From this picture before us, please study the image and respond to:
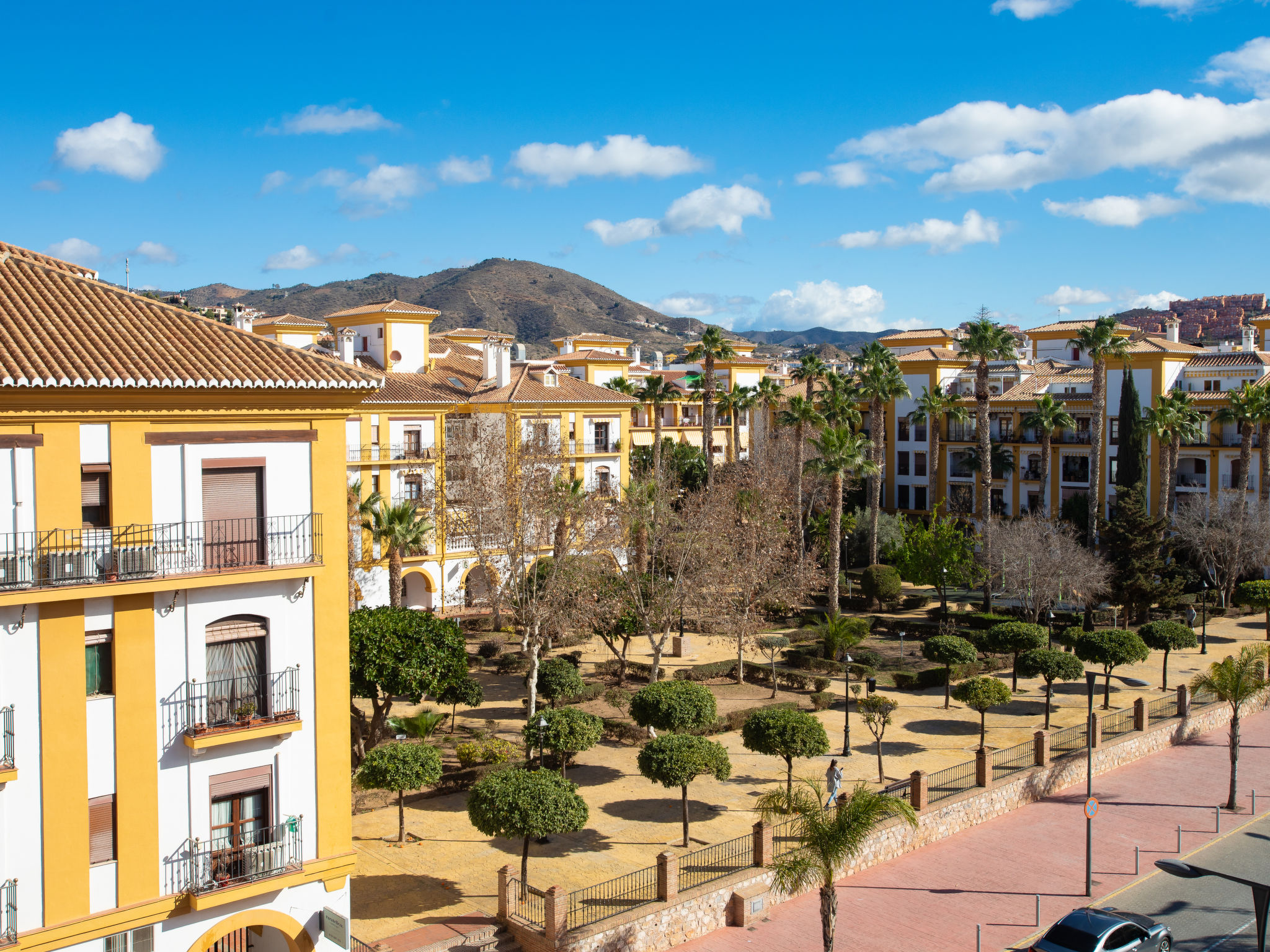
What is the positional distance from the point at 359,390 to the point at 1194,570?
47186mm

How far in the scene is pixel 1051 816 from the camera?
25672mm

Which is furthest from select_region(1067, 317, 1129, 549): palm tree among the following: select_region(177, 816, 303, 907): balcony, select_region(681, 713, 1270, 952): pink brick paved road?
select_region(177, 816, 303, 907): balcony

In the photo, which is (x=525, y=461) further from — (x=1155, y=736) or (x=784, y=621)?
(x=1155, y=736)

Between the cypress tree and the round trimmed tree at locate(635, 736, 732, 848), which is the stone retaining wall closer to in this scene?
the round trimmed tree at locate(635, 736, 732, 848)

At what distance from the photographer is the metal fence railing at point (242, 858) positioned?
47.7 ft

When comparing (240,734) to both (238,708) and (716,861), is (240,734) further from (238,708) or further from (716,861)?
(716,861)

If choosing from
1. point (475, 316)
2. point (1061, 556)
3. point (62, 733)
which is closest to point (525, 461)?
point (1061, 556)

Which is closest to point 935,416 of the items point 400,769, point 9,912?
point 400,769

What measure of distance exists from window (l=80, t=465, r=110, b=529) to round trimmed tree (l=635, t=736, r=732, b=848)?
12.1 metres

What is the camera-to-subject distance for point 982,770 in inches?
995

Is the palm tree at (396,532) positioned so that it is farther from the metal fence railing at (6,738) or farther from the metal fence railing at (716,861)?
the metal fence railing at (6,738)

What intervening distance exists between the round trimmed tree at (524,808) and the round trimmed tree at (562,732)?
14.2 feet

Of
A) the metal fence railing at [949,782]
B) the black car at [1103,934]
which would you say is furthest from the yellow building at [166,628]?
the metal fence railing at [949,782]

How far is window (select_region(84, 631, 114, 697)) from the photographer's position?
14.1 m
